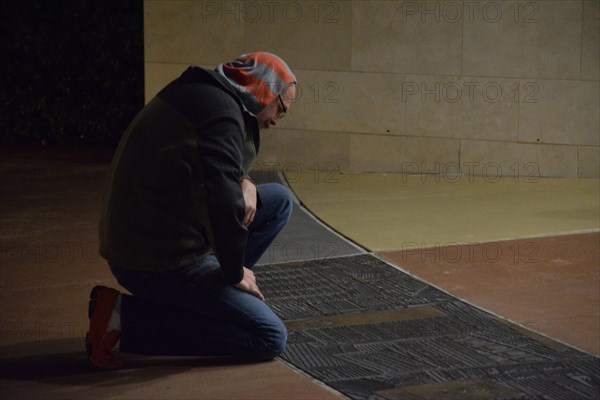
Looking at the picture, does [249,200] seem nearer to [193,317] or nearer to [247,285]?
[247,285]

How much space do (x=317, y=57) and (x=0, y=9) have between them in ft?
12.1

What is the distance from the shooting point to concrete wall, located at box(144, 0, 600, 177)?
30.7ft

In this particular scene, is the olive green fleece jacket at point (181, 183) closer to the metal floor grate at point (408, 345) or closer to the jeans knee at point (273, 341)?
the jeans knee at point (273, 341)

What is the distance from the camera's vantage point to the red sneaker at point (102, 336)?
474 cm

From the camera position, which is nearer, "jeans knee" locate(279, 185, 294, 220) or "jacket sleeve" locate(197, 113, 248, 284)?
"jacket sleeve" locate(197, 113, 248, 284)

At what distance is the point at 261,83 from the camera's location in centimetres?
482

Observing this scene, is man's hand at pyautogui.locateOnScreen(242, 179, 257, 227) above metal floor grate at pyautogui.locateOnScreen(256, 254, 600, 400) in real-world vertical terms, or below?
above

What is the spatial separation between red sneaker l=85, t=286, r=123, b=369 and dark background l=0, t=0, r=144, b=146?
690 centimetres

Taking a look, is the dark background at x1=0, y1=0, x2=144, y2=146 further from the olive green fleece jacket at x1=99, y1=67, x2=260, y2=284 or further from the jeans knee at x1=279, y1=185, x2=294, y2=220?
the olive green fleece jacket at x1=99, y1=67, x2=260, y2=284

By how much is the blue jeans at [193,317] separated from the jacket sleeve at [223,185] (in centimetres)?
21

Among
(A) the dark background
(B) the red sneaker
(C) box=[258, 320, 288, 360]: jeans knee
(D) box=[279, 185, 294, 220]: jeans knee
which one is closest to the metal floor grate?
(C) box=[258, 320, 288, 360]: jeans knee

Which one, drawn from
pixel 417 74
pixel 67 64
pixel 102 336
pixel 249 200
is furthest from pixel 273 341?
pixel 67 64

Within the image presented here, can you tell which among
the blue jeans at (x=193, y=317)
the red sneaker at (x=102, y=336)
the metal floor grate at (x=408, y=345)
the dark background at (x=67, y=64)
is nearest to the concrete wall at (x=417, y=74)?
the dark background at (x=67, y=64)

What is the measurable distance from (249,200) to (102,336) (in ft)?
2.86
